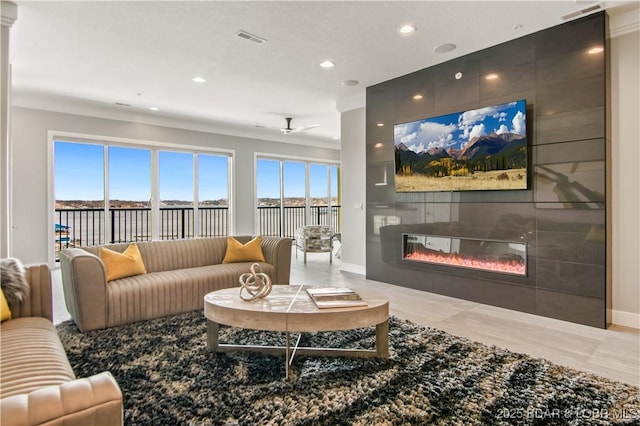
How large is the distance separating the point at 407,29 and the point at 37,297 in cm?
380

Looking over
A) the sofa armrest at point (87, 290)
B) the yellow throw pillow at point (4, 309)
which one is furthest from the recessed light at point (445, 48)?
the yellow throw pillow at point (4, 309)

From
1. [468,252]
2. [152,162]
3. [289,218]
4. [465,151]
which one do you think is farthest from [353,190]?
[152,162]

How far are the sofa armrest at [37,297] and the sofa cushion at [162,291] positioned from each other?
79cm

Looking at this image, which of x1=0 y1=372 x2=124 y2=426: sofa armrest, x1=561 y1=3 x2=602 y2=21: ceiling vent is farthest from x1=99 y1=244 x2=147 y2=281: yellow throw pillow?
x1=561 y1=3 x2=602 y2=21: ceiling vent

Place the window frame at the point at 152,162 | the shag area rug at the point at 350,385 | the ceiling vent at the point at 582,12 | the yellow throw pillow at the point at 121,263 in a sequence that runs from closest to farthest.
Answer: the shag area rug at the point at 350,385 < the ceiling vent at the point at 582,12 < the yellow throw pillow at the point at 121,263 < the window frame at the point at 152,162

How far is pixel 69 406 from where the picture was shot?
0.94 metres

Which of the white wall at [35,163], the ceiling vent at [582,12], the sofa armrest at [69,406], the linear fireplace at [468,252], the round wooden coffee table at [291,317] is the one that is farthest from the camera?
the white wall at [35,163]

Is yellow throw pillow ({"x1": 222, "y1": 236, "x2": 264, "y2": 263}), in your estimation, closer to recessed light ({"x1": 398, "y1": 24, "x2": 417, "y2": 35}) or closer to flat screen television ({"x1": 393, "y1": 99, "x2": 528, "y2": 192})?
flat screen television ({"x1": 393, "y1": 99, "x2": 528, "y2": 192})

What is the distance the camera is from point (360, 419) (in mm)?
1807

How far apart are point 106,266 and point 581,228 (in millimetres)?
4526

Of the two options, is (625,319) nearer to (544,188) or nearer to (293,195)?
(544,188)

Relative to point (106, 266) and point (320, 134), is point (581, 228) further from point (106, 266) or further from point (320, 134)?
point (320, 134)

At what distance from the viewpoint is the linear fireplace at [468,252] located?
381 cm

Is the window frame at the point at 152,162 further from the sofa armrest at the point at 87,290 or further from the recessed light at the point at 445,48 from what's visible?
the recessed light at the point at 445,48
